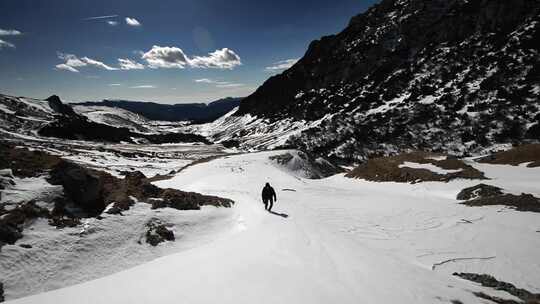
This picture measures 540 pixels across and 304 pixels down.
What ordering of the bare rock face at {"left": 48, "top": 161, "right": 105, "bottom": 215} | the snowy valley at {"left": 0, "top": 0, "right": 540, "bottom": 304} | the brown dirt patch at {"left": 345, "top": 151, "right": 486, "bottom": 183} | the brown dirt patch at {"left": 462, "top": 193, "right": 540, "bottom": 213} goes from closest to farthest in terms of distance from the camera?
the snowy valley at {"left": 0, "top": 0, "right": 540, "bottom": 304} → the bare rock face at {"left": 48, "top": 161, "right": 105, "bottom": 215} → the brown dirt patch at {"left": 462, "top": 193, "right": 540, "bottom": 213} → the brown dirt patch at {"left": 345, "top": 151, "right": 486, "bottom": 183}

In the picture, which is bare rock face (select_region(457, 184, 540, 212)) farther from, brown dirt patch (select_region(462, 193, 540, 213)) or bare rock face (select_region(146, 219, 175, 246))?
bare rock face (select_region(146, 219, 175, 246))

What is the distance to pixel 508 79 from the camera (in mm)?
82375

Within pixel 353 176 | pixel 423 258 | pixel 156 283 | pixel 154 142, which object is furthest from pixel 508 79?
pixel 154 142

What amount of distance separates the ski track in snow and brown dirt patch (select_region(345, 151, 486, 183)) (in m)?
5.90

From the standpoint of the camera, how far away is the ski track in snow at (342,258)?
19.7 feet

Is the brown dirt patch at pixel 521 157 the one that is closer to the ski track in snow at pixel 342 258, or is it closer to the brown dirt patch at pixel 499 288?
the ski track in snow at pixel 342 258

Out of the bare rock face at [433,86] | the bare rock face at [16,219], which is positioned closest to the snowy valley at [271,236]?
the bare rock face at [16,219]

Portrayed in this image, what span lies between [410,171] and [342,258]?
23042 millimetres

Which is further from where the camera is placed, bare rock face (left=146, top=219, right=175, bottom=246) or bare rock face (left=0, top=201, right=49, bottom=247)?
bare rock face (left=146, top=219, right=175, bottom=246)

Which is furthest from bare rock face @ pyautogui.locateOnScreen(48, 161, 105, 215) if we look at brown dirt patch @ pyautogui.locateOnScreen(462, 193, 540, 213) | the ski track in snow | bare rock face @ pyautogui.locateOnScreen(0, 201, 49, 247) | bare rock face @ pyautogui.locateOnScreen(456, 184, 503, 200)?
bare rock face @ pyautogui.locateOnScreen(456, 184, 503, 200)

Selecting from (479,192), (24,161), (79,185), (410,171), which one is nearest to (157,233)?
(79,185)

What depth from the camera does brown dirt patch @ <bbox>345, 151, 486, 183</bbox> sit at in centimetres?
2589

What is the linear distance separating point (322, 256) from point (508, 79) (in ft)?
325

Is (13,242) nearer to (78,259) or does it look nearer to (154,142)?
(78,259)
